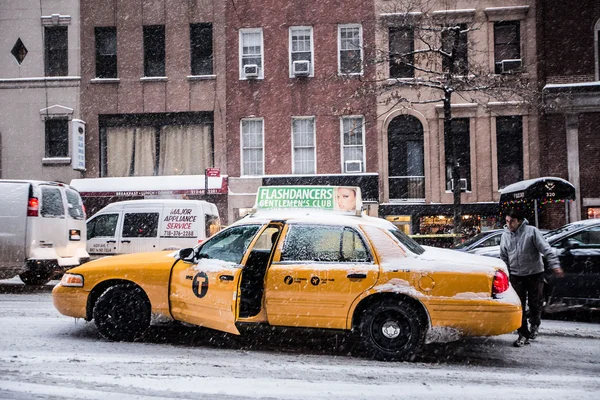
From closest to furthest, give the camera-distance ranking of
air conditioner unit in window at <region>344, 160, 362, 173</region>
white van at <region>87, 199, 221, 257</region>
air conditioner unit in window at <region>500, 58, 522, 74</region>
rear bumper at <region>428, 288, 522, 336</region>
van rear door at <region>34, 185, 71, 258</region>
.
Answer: rear bumper at <region>428, 288, 522, 336</region> < van rear door at <region>34, 185, 71, 258</region> < white van at <region>87, 199, 221, 257</region> < air conditioner unit in window at <region>500, 58, 522, 74</region> < air conditioner unit in window at <region>344, 160, 362, 173</region>

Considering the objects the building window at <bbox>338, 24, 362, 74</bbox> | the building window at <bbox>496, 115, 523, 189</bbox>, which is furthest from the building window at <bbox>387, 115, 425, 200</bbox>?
the building window at <bbox>496, 115, 523, 189</bbox>

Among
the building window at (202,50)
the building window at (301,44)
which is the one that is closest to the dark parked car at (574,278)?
the building window at (301,44)

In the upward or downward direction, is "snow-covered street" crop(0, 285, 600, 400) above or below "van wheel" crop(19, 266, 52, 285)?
below

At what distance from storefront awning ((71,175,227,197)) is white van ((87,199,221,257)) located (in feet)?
21.5

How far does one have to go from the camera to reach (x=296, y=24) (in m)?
22.3

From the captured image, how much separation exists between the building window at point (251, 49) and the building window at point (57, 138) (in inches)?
286

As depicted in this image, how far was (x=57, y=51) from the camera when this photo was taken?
23.0m

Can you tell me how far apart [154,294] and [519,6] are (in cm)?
1912

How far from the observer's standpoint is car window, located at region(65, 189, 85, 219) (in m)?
12.8

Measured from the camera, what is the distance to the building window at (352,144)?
21.9 metres

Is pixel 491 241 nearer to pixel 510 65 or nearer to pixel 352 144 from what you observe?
pixel 352 144

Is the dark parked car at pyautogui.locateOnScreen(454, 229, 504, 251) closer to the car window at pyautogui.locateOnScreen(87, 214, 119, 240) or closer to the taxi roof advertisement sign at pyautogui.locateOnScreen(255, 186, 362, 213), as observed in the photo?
the taxi roof advertisement sign at pyautogui.locateOnScreen(255, 186, 362, 213)

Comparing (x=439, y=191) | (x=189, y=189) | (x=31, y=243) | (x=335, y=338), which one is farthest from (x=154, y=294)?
(x=439, y=191)

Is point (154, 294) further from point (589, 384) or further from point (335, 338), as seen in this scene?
point (589, 384)
